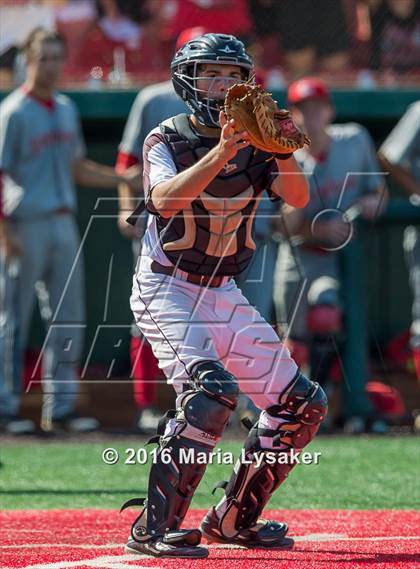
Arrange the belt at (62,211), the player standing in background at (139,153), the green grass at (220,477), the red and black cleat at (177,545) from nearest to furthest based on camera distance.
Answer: the red and black cleat at (177,545), the green grass at (220,477), the player standing in background at (139,153), the belt at (62,211)

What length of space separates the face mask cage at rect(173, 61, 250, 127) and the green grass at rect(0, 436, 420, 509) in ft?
7.00

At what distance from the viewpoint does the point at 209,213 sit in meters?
4.66

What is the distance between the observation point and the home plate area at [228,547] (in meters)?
4.20

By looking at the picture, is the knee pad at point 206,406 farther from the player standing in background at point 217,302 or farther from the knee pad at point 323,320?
the knee pad at point 323,320

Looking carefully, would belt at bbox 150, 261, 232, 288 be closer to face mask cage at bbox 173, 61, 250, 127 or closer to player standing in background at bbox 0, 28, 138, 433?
face mask cage at bbox 173, 61, 250, 127

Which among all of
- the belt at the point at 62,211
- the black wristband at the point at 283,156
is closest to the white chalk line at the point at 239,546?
the black wristband at the point at 283,156

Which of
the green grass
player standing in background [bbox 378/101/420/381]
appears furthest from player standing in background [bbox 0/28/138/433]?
player standing in background [bbox 378/101/420/381]

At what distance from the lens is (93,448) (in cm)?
791

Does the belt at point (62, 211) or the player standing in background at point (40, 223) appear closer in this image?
the player standing in background at point (40, 223)

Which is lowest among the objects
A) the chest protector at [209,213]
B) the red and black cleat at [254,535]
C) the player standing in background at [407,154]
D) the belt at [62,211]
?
the belt at [62,211]

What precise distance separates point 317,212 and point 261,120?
13.3 ft

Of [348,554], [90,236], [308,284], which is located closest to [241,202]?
[348,554]

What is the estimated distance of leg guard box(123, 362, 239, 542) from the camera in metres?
4.40

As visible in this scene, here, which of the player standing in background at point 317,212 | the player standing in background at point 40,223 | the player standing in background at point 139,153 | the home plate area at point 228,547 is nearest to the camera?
the home plate area at point 228,547
